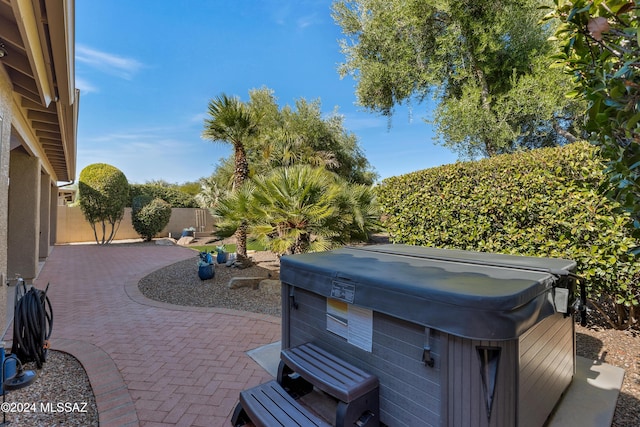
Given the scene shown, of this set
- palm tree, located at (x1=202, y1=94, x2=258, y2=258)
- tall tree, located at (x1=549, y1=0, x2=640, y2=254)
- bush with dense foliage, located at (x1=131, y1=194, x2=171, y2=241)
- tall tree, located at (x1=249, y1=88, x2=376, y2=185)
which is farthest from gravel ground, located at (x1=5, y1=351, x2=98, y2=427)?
bush with dense foliage, located at (x1=131, y1=194, x2=171, y2=241)

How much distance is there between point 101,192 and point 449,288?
695 inches

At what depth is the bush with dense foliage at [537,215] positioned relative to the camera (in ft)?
10.9

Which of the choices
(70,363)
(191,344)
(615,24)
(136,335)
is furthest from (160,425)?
(615,24)

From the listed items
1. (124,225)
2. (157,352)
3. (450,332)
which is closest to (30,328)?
(157,352)

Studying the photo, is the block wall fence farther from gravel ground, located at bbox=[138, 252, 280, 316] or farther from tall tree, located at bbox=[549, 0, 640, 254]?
tall tree, located at bbox=[549, 0, 640, 254]

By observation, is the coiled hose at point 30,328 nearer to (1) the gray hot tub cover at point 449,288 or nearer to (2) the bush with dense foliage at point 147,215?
(1) the gray hot tub cover at point 449,288

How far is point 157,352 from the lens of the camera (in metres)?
3.63

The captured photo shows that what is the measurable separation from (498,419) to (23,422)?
3511 mm

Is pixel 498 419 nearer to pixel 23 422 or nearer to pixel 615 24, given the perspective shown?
pixel 615 24

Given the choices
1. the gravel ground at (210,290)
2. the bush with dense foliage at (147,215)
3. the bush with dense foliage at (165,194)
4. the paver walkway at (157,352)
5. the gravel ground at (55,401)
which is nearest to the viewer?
the gravel ground at (55,401)

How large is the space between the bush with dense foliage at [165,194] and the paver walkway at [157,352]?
1419 cm

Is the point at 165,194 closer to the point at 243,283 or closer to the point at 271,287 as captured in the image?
the point at 243,283

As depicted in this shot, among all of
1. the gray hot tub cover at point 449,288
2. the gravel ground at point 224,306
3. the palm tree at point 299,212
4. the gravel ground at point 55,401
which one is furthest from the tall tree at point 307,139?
the gray hot tub cover at point 449,288

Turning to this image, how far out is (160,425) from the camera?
2381 mm
